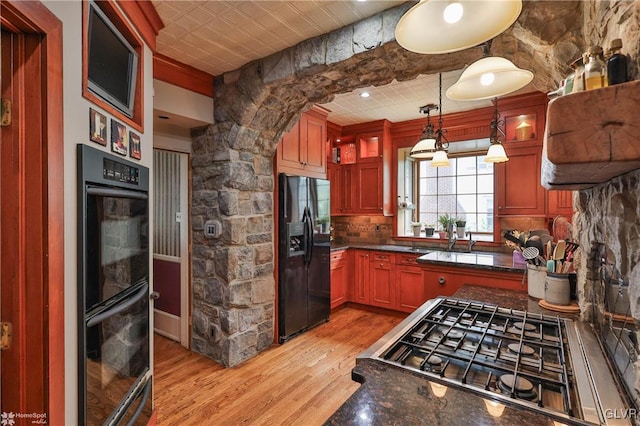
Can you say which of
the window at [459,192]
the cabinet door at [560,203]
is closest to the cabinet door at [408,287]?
the window at [459,192]

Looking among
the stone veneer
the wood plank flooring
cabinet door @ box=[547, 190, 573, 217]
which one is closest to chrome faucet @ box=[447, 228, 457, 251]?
cabinet door @ box=[547, 190, 573, 217]

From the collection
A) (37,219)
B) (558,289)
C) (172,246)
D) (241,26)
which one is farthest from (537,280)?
(172,246)

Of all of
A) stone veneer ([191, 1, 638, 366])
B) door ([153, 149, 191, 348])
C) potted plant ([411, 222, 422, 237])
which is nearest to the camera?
stone veneer ([191, 1, 638, 366])

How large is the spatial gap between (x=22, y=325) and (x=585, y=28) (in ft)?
7.48

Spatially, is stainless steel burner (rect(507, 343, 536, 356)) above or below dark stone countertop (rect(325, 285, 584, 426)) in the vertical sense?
below

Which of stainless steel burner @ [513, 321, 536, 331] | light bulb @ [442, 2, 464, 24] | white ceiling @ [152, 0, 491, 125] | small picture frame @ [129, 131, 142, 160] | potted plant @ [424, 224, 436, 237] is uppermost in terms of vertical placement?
white ceiling @ [152, 0, 491, 125]

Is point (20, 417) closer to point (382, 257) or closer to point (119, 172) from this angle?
point (119, 172)

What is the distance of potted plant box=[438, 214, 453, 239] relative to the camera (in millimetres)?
4008

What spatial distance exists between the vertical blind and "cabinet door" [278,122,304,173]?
1.10 metres

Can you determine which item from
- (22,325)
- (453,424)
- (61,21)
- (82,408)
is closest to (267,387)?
(82,408)

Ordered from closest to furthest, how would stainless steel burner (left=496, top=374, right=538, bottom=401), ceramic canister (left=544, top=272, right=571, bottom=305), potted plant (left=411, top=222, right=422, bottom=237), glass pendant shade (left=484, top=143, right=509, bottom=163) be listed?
1. stainless steel burner (left=496, top=374, right=538, bottom=401)
2. ceramic canister (left=544, top=272, right=571, bottom=305)
3. glass pendant shade (left=484, top=143, right=509, bottom=163)
4. potted plant (left=411, top=222, right=422, bottom=237)

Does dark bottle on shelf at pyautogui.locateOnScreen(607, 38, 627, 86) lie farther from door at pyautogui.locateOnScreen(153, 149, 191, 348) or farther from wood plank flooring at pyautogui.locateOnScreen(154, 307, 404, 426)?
door at pyautogui.locateOnScreen(153, 149, 191, 348)

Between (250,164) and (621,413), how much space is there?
2.73 meters

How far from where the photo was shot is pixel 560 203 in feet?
10.5
